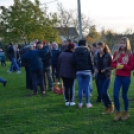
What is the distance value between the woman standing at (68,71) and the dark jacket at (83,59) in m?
0.36

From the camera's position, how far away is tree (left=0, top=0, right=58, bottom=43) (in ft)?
139

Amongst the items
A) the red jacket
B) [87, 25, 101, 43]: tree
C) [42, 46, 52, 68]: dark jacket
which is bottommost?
[87, 25, 101, 43]: tree

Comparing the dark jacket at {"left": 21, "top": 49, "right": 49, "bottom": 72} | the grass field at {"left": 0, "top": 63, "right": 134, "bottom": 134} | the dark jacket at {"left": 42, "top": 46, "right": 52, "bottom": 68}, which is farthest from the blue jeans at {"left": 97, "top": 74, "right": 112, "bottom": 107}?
the dark jacket at {"left": 42, "top": 46, "right": 52, "bottom": 68}

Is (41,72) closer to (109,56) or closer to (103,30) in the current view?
(109,56)

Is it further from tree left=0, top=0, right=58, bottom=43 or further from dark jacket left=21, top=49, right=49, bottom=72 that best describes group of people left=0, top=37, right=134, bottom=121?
tree left=0, top=0, right=58, bottom=43

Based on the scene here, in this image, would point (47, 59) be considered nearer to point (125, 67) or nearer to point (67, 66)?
Result: point (67, 66)

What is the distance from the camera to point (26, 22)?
138ft

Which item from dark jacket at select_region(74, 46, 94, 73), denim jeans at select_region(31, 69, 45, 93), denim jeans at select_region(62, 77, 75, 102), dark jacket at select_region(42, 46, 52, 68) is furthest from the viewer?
dark jacket at select_region(42, 46, 52, 68)

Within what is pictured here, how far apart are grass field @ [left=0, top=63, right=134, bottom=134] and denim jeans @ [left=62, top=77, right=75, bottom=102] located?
29cm

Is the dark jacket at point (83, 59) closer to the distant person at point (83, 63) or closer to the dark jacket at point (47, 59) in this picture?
the distant person at point (83, 63)

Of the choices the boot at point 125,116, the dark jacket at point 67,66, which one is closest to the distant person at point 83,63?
the dark jacket at point 67,66

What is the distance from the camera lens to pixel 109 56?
8.12m

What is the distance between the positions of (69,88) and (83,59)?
113 centimetres

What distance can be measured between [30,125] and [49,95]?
4.04m
